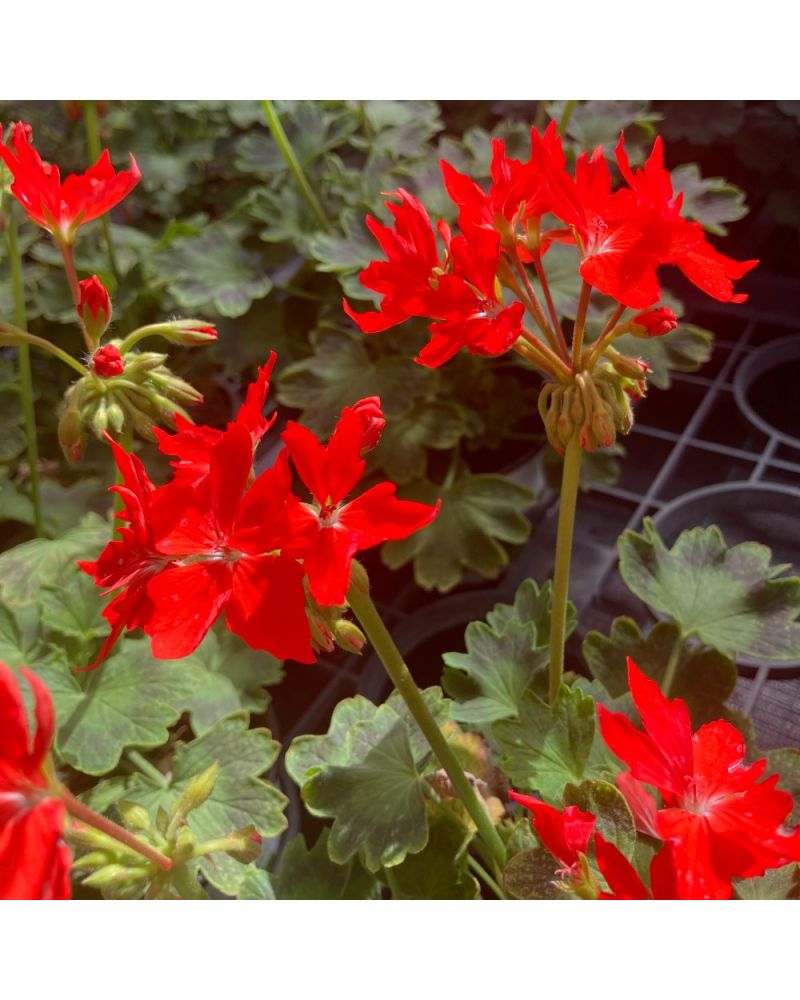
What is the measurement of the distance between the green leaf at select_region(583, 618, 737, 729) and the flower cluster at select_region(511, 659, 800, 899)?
0.25 m

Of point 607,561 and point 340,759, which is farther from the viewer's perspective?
point 607,561

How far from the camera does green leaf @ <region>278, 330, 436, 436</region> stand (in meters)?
0.99

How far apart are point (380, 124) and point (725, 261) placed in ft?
2.86

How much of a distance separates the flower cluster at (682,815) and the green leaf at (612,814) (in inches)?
1.3

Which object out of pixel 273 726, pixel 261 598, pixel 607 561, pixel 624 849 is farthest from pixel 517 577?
pixel 261 598

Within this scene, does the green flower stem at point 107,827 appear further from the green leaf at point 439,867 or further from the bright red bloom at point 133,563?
the green leaf at point 439,867

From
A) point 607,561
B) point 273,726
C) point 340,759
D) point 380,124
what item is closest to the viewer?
point 340,759

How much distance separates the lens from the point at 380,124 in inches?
49.1

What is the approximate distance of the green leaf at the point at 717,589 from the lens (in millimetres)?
683

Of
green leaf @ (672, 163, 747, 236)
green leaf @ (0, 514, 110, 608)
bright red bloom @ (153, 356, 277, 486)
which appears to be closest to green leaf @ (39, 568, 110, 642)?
green leaf @ (0, 514, 110, 608)

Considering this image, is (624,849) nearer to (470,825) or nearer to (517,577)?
(470,825)

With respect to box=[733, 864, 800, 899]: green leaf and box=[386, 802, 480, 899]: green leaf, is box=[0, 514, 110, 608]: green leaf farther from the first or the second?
box=[733, 864, 800, 899]: green leaf

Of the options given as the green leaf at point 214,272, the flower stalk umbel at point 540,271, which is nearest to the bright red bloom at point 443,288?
the flower stalk umbel at point 540,271

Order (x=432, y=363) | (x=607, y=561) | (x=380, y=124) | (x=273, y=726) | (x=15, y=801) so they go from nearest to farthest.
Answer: (x=15, y=801)
(x=432, y=363)
(x=273, y=726)
(x=607, y=561)
(x=380, y=124)
